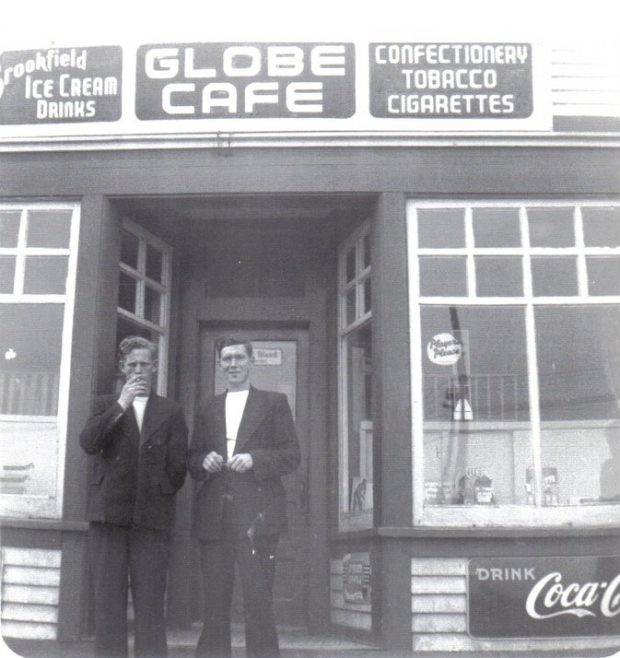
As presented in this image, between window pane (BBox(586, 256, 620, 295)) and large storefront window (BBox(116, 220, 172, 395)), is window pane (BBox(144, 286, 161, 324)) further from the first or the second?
window pane (BBox(586, 256, 620, 295))

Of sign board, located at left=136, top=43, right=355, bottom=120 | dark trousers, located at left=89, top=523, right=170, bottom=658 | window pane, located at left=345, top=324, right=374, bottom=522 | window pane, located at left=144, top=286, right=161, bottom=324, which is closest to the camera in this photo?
dark trousers, located at left=89, top=523, right=170, bottom=658

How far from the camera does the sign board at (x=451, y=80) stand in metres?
5.77

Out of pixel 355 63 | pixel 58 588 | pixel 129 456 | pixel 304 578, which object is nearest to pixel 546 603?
pixel 304 578

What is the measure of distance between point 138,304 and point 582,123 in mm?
3322

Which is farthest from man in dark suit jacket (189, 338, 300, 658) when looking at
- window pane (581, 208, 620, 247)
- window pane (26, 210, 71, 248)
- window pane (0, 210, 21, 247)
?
window pane (581, 208, 620, 247)

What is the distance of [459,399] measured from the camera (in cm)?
564

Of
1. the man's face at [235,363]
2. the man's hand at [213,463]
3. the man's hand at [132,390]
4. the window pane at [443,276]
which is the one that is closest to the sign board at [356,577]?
the man's hand at [213,463]

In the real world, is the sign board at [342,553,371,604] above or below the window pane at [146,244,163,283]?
below

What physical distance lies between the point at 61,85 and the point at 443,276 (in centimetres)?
291

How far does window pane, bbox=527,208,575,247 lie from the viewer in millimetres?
5746

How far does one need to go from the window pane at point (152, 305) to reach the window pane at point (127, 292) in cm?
17

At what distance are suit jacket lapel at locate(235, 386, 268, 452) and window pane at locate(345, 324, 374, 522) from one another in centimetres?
104

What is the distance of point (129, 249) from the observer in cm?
620

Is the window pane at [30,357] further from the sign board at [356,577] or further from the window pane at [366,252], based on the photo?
the sign board at [356,577]
